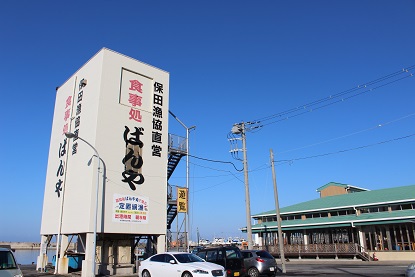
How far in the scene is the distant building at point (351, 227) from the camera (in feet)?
106

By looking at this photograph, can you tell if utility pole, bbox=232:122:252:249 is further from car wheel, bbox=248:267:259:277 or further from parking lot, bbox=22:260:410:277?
car wheel, bbox=248:267:259:277

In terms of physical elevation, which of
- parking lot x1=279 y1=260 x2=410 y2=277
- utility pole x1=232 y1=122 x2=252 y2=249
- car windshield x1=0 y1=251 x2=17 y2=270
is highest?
utility pole x1=232 y1=122 x2=252 y2=249

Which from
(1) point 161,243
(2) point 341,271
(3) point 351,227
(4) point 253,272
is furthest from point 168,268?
(3) point 351,227

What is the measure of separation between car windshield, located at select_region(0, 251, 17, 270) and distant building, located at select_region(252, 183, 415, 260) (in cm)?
3016

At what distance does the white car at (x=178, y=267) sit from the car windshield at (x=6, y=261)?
19.8ft

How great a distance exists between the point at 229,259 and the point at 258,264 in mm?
2836

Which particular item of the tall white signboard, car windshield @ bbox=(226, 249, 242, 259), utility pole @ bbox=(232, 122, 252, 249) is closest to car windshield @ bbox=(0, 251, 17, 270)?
the tall white signboard

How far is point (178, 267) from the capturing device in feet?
48.0

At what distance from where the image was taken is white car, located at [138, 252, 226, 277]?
1389cm

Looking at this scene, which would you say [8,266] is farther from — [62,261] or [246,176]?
[246,176]

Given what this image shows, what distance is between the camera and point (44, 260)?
25.5 m

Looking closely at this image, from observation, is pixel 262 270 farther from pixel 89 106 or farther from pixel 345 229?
pixel 345 229

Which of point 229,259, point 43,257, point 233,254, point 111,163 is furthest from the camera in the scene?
point 43,257

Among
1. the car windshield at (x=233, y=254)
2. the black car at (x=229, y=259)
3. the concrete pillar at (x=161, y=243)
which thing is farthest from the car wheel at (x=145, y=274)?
the concrete pillar at (x=161, y=243)
